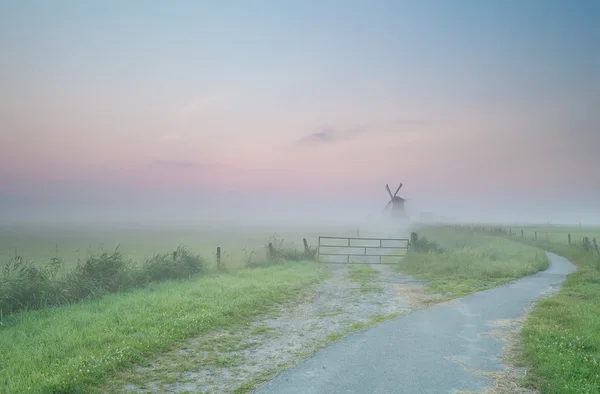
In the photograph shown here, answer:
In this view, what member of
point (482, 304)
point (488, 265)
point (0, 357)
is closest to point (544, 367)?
point (482, 304)

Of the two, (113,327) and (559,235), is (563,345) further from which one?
(559,235)

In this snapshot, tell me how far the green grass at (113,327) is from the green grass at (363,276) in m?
3.18

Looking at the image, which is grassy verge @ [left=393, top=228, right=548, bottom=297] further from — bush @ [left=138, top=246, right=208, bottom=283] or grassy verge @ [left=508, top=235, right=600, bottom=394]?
bush @ [left=138, top=246, right=208, bottom=283]

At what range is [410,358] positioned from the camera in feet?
24.9

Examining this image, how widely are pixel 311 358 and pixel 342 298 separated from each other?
6.94 metres

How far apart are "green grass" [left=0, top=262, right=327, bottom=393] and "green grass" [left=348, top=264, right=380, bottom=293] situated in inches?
125

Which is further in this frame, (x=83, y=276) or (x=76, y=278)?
(x=83, y=276)

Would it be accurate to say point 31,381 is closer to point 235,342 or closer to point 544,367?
point 235,342

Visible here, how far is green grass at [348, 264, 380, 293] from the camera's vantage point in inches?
666

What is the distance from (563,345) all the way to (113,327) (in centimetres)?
1071

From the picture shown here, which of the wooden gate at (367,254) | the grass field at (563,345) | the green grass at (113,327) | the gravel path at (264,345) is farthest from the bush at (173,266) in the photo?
the grass field at (563,345)

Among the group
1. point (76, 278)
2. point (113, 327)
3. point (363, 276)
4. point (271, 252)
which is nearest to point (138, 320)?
point (113, 327)

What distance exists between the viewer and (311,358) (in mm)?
7648

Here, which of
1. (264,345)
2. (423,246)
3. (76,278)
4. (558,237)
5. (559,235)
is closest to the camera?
(264,345)
